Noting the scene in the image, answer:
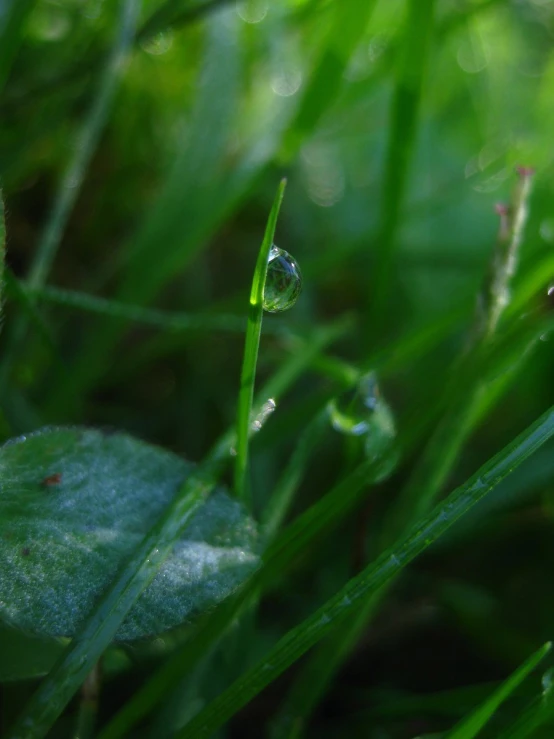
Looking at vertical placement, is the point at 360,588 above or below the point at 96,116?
below

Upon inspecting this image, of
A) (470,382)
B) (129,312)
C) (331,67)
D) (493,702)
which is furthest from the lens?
(331,67)

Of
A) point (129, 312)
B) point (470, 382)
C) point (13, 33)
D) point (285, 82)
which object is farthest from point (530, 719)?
point (285, 82)

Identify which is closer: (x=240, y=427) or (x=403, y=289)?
(x=240, y=427)

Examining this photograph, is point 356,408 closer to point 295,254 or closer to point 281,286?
point 281,286

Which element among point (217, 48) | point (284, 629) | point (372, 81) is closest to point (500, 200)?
point (372, 81)

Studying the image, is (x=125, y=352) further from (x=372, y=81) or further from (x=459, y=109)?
(x=459, y=109)

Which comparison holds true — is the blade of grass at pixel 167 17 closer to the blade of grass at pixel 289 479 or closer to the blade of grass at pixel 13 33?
the blade of grass at pixel 13 33

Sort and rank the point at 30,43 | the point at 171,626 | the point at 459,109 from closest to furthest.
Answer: the point at 171,626 < the point at 30,43 < the point at 459,109

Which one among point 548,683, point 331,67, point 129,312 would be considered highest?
point 331,67
